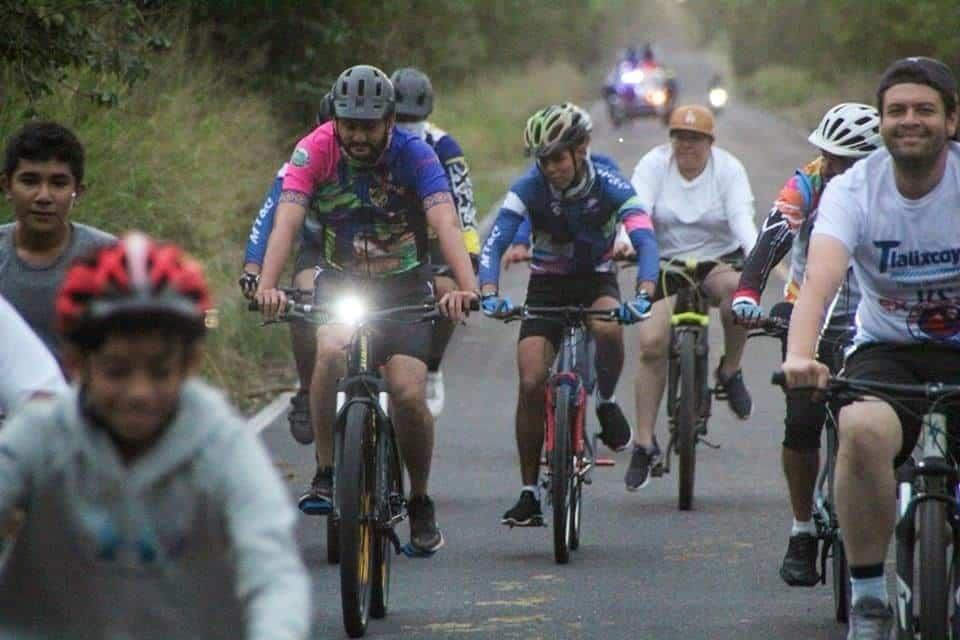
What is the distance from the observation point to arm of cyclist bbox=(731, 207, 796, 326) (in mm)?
8969

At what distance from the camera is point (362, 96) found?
916 centimetres

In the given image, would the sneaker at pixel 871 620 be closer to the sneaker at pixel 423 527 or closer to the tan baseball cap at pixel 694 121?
the sneaker at pixel 423 527

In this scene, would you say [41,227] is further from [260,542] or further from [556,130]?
[556,130]

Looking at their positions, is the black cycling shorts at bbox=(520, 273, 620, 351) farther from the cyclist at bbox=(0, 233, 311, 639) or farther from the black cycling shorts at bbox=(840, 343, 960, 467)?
the cyclist at bbox=(0, 233, 311, 639)

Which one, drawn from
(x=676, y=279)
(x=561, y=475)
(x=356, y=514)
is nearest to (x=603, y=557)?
(x=561, y=475)

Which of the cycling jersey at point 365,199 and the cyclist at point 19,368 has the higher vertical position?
the cycling jersey at point 365,199

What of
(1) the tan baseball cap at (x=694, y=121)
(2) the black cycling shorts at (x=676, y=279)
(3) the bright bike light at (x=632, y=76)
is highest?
(3) the bright bike light at (x=632, y=76)

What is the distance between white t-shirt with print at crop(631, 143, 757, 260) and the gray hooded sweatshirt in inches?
334

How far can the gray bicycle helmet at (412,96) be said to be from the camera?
12.9m

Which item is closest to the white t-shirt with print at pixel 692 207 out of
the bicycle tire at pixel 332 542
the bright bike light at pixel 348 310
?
the bicycle tire at pixel 332 542

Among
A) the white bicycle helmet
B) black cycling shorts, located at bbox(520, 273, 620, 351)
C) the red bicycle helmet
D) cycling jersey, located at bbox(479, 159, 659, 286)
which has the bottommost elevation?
the red bicycle helmet

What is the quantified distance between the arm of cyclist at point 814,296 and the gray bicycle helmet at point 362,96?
2.75 m

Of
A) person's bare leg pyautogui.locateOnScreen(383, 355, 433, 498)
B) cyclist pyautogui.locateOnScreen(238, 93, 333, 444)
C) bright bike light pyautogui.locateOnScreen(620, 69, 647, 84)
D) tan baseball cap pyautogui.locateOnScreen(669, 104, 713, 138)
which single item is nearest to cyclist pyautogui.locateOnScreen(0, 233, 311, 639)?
person's bare leg pyautogui.locateOnScreen(383, 355, 433, 498)

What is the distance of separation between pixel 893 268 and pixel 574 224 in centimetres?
402
